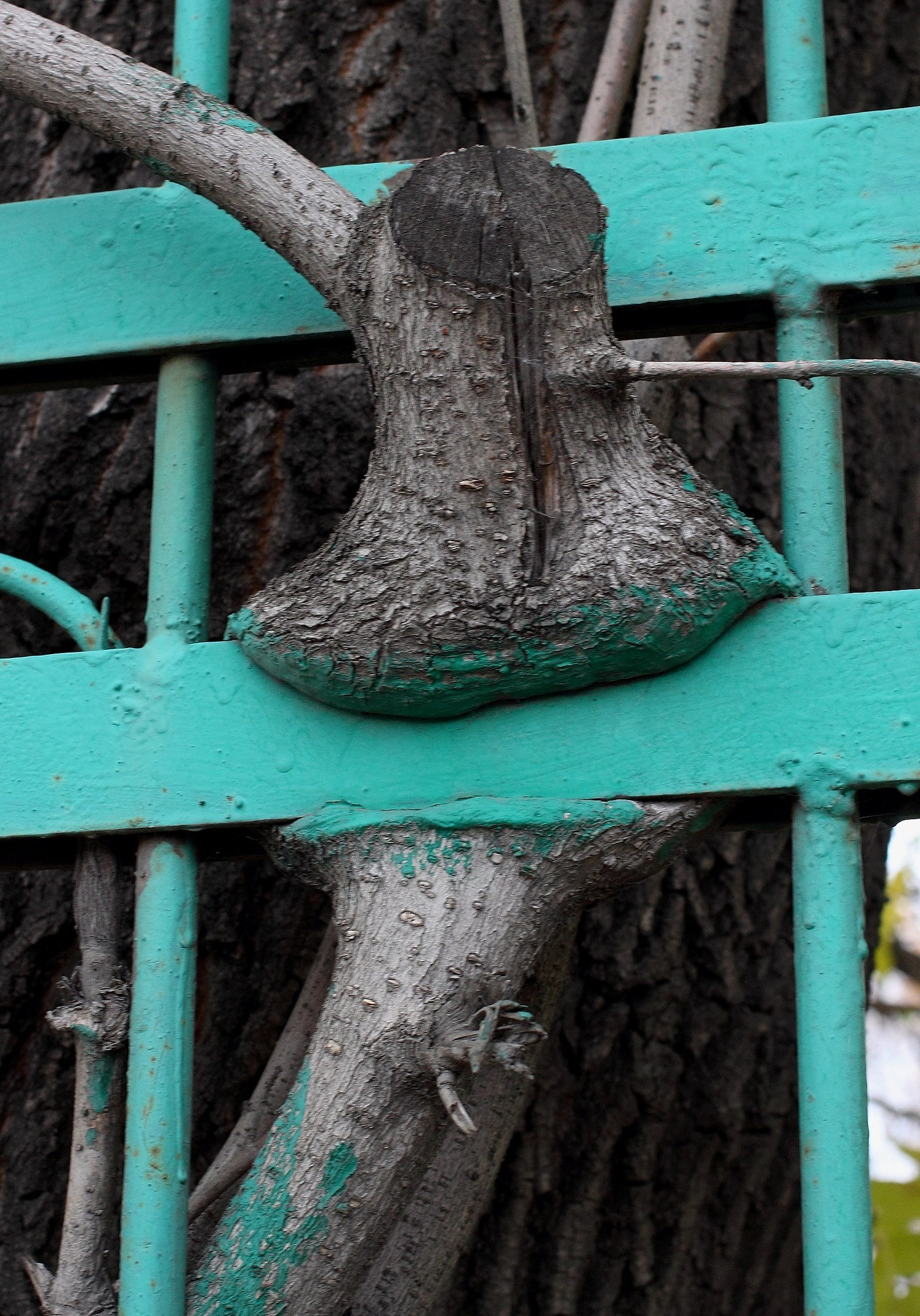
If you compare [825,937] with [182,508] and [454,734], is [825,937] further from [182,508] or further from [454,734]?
[182,508]

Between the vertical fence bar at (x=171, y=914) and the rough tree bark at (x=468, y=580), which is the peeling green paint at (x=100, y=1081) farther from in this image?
the rough tree bark at (x=468, y=580)

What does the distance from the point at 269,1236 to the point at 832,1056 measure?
0.47m

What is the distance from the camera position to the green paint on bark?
1.09 m

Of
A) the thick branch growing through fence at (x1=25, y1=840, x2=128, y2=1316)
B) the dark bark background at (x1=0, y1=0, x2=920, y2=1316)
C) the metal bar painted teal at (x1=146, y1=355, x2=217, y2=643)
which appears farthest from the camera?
the dark bark background at (x1=0, y1=0, x2=920, y2=1316)

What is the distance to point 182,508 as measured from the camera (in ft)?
4.16

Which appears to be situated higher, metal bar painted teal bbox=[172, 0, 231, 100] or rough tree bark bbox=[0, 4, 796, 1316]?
metal bar painted teal bbox=[172, 0, 231, 100]

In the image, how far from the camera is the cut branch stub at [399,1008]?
1.08 m

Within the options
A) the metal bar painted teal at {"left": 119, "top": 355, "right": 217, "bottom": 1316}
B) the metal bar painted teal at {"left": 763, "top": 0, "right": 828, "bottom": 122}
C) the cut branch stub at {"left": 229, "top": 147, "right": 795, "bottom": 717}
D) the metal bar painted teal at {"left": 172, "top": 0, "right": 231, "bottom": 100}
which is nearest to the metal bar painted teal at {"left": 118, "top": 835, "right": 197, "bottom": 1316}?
the metal bar painted teal at {"left": 119, "top": 355, "right": 217, "bottom": 1316}

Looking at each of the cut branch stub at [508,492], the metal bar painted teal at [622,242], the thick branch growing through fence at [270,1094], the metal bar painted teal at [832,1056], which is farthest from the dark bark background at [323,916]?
the metal bar painted teal at [832,1056]

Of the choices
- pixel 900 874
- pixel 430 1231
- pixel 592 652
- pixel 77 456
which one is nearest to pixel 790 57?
pixel 592 652

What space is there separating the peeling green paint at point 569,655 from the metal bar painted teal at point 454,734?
0.8 inches

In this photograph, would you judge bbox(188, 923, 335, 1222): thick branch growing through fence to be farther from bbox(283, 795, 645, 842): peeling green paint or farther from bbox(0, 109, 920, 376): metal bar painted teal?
bbox(0, 109, 920, 376): metal bar painted teal

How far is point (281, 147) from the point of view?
4.05 feet

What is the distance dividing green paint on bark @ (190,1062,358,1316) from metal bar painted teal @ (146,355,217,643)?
43 centimetres
